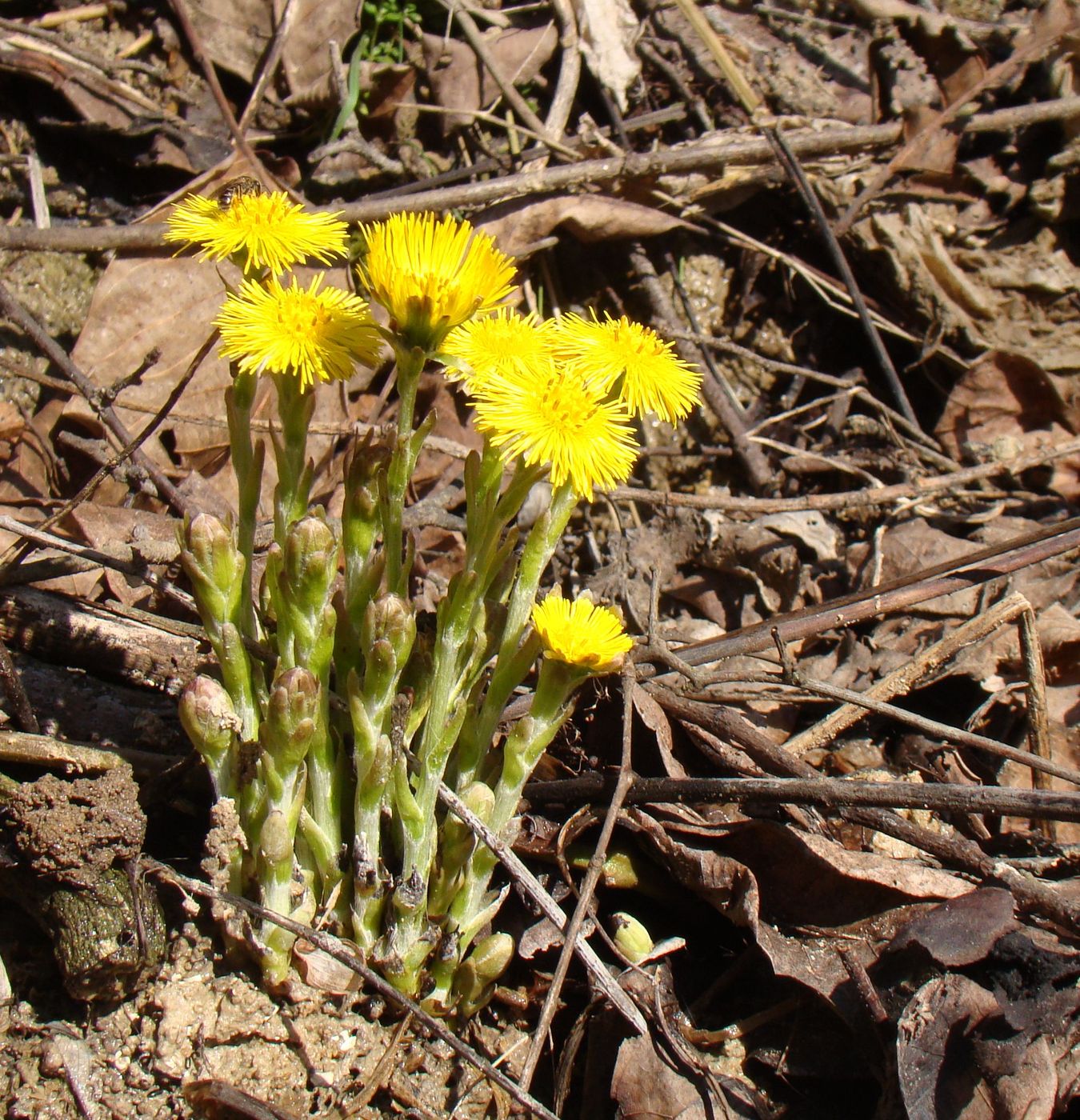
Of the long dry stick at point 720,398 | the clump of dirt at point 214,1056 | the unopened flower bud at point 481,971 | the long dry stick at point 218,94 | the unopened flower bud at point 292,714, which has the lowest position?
the clump of dirt at point 214,1056

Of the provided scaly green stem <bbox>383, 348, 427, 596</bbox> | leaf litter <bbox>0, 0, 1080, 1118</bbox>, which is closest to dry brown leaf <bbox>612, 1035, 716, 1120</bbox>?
leaf litter <bbox>0, 0, 1080, 1118</bbox>

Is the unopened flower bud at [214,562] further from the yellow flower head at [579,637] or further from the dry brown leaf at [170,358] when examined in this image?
the dry brown leaf at [170,358]

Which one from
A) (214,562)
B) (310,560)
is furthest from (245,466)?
(310,560)

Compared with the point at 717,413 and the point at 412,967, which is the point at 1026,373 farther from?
the point at 412,967

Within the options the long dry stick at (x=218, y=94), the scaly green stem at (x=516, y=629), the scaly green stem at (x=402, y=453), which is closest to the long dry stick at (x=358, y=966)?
the scaly green stem at (x=516, y=629)

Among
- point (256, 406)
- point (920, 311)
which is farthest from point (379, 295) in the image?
point (920, 311)

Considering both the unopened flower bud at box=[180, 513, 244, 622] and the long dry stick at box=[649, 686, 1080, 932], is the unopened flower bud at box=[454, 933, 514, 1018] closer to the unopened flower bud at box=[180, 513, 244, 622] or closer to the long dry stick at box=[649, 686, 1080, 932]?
the long dry stick at box=[649, 686, 1080, 932]

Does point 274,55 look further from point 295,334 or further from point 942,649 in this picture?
point 942,649
